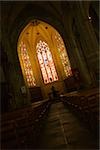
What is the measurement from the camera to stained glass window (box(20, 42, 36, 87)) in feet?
96.0

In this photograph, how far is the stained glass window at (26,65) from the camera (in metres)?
29.3

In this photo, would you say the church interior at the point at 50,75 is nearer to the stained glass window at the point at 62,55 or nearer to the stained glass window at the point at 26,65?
the stained glass window at the point at 26,65

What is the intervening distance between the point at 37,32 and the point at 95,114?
87.3 ft

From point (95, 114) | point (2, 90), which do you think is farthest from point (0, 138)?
point (2, 90)

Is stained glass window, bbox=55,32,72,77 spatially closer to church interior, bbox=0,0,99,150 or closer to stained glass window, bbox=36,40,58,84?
church interior, bbox=0,0,99,150

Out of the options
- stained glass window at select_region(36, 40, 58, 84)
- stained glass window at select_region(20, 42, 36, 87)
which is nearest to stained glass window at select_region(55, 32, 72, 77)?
stained glass window at select_region(36, 40, 58, 84)

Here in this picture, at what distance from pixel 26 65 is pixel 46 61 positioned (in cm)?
314

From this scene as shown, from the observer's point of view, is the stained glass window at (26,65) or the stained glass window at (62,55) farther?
the stained glass window at (26,65)

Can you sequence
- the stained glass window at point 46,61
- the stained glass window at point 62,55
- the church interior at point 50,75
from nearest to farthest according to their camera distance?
the church interior at point 50,75, the stained glass window at point 62,55, the stained glass window at point 46,61

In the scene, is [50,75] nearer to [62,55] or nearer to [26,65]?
[62,55]

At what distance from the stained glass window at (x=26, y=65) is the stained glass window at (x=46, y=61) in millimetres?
1846

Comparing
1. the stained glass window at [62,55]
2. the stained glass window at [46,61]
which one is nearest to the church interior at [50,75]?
the stained glass window at [46,61]

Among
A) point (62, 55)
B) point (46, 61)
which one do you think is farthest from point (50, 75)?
point (62, 55)

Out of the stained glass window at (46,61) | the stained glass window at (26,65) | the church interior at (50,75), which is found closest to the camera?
the church interior at (50,75)
